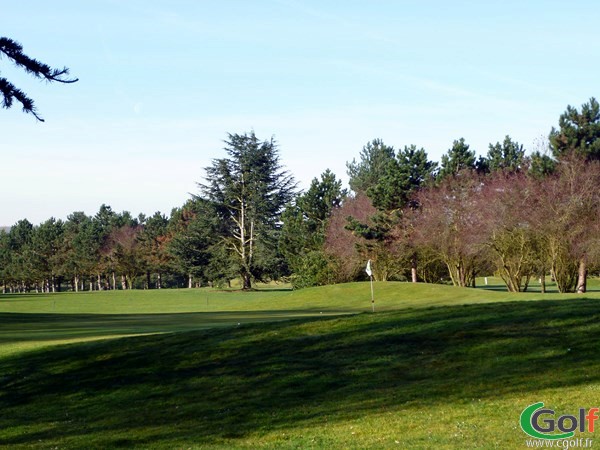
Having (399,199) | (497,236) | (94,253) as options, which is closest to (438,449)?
(497,236)

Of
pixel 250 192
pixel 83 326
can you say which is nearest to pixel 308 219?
pixel 250 192

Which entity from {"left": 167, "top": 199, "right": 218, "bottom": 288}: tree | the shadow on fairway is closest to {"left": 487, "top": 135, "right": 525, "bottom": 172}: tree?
{"left": 167, "top": 199, "right": 218, "bottom": 288}: tree

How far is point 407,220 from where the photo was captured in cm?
6150

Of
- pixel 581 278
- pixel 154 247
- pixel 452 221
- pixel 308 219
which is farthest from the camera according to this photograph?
pixel 154 247

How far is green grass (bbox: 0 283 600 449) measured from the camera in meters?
11.5

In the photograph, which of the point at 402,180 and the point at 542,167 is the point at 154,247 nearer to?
the point at 402,180

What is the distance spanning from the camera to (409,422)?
11.3 m

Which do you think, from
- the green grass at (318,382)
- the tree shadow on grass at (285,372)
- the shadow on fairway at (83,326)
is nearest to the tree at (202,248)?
the shadow on fairway at (83,326)

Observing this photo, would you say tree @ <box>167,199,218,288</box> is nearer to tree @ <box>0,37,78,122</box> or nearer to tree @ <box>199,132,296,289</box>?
tree @ <box>199,132,296,289</box>

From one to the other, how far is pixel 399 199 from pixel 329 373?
50284mm

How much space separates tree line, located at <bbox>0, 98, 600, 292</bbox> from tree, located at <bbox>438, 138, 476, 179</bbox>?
11 cm

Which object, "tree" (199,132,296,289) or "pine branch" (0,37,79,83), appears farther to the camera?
"tree" (199,132,296,289)

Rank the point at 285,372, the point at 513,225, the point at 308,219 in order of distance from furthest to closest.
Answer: the point at 308,219
the point at 513,225
the point at 285,372

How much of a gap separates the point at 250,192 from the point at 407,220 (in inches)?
1063
